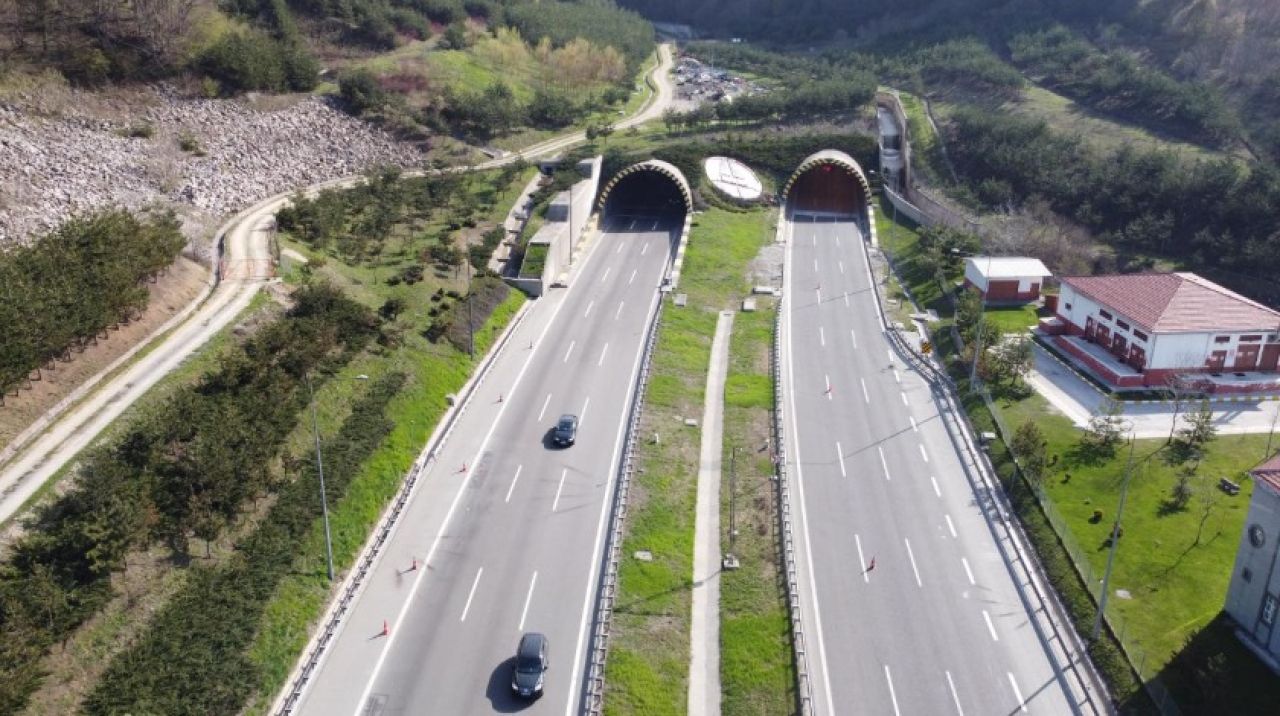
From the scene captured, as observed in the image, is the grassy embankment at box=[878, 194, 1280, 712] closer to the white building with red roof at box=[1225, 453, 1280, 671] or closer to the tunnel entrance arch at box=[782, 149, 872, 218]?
the white building with red roof at box=[1225, 453, 1280, 671]

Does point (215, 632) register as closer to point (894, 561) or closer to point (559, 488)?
point (559, 488)

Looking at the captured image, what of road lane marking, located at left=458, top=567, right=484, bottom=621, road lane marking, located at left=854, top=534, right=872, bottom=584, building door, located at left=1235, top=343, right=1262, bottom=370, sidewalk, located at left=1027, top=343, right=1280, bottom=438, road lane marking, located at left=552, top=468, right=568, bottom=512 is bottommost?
road lane marking, located at left=458, top=567, right=484, bottom=621

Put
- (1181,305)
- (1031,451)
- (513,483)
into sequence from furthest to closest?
(1181,305) < (1031,451) < (513,483)

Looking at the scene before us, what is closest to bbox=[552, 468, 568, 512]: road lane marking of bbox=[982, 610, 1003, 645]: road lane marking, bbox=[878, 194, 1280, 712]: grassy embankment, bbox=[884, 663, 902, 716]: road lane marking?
bbox=[884, 663, 902, 716]: road lane marking

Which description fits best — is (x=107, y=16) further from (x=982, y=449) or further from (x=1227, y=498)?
(x=1227, y=498)

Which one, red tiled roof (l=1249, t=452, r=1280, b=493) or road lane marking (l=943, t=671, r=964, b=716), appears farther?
red tiled roof (l=1249, t=452, r=1280, b=493)

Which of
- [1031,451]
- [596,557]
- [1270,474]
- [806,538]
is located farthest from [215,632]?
[1270,474]
